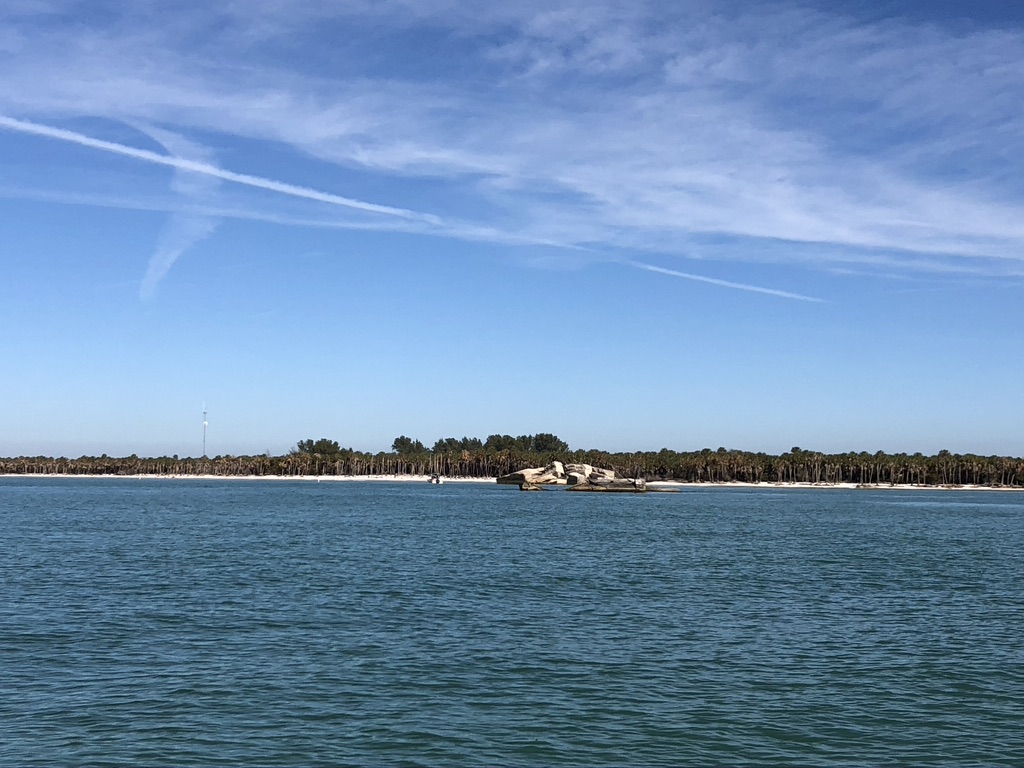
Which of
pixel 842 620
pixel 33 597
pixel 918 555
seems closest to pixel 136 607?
pixel 33 597

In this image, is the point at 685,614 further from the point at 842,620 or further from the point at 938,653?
the point at 938,653

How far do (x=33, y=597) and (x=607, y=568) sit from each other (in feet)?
107

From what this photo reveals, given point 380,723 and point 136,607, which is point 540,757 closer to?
point 380,723

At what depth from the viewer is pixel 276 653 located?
31406 millimetres

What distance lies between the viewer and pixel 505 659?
30.8 m

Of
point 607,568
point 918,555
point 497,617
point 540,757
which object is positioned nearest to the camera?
point 540,757

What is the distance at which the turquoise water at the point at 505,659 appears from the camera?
72.2 feet

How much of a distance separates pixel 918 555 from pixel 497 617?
150 feet

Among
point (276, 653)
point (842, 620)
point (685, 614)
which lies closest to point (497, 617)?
point (685, 614)

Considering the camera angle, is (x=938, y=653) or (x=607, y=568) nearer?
(x=938, y=653)

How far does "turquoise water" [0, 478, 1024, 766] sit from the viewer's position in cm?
2200

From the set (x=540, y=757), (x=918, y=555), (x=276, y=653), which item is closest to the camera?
(x=540, y=757)

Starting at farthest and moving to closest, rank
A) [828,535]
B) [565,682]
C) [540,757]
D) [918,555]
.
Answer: [828,535]
[918,555]
[565,682]
[540,757]

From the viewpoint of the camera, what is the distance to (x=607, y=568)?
59875 mm
